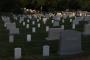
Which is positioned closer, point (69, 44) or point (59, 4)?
point (69, 44)

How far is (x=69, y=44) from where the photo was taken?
43.9 feet

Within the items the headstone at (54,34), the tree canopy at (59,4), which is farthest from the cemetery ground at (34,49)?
the tree canopy at (59,4)

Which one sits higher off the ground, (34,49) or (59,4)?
(59,4)

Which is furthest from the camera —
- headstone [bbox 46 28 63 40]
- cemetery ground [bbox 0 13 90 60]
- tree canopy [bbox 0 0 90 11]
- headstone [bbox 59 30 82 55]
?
tree canopy [bbox 0 0 90 11]

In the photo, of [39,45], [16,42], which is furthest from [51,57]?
[16,42]

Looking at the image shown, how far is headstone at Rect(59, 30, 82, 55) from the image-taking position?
1332cm

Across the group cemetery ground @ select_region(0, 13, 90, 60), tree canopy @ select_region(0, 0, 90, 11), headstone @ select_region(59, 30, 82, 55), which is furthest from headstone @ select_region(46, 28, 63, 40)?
tree canopy @ select_region(0, 0, 90, 11)

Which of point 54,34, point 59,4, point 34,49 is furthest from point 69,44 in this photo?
point 59,4

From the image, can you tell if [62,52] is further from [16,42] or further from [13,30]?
[13,30]

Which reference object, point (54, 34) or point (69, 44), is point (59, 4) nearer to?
point (54, 34)

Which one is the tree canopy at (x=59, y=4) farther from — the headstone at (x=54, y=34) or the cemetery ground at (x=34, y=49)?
the headstone at (x=54, y=34)

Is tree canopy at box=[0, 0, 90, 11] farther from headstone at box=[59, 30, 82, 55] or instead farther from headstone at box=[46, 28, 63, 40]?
headstone at box=[59, 30, 82, 55]

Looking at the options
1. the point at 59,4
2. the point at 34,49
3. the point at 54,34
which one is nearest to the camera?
the point at 34,49

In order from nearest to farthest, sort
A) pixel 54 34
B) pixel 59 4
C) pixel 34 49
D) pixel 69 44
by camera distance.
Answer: pixel 69 44 < pixel 34 49 < pixel 54 34 < pixel 59 4
